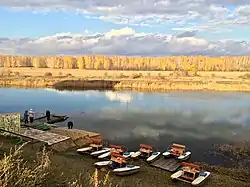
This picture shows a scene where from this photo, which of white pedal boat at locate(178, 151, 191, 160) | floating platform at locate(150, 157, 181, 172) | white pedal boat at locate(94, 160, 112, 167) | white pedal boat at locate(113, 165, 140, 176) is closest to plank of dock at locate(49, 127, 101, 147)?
A: white pedal boat at locate(94, 160, 112, 167)

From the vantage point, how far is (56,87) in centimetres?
5684

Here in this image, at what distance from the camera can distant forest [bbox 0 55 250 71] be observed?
494ft

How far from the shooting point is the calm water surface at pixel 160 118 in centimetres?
2134

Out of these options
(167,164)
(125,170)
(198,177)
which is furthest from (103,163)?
(198,177)

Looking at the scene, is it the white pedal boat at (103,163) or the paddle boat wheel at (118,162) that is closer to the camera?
the paddle boat wheel at (118,162)

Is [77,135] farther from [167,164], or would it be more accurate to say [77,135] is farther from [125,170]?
[125,170]

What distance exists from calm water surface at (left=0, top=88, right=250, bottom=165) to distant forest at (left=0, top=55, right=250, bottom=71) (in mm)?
108544

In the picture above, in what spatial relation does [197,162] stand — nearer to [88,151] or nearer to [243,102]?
[88,151]

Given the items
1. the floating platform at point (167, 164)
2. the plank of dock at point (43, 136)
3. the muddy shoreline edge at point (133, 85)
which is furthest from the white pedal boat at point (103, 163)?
the muddy shoreline edge at point (133, 85)

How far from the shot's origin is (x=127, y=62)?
172625mm

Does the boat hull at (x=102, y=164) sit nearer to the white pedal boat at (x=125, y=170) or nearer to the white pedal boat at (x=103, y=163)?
the white pedal boat at (x=103, y=163)

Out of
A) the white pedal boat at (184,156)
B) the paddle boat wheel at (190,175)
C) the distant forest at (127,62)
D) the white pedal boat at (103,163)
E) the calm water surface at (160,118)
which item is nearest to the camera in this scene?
the paddle boat wheel at (190,175)

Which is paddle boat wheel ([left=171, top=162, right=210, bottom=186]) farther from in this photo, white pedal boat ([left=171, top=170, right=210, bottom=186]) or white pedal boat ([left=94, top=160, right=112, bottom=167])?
white pedal boat ([left=94, top=160, right=112, bottom=167])

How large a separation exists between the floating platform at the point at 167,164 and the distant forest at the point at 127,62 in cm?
13151
